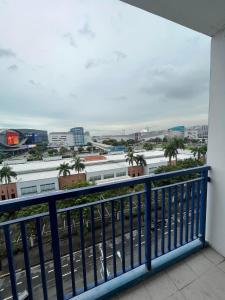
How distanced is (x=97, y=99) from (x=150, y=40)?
315 cm

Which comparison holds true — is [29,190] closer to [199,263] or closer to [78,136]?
[78,136]

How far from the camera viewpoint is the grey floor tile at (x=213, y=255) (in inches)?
62.5

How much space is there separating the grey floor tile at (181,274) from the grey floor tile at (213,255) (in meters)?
0.29

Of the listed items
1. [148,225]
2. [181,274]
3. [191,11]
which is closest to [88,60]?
[191,11]

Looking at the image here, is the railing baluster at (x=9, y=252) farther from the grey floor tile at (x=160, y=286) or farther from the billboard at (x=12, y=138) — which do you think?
the billboard at (x=12, y=138)

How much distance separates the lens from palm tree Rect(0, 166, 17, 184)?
2746 mm

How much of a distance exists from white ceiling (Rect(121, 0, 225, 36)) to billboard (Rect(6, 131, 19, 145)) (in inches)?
83.9

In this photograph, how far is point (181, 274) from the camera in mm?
1455

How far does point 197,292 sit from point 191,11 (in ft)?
7.19

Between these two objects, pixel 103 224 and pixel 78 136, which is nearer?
pixel 103 224

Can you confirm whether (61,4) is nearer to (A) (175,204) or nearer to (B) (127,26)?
(B) (127,26)

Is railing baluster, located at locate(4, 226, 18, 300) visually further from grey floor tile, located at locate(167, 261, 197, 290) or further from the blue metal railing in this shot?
grey floor tile, located at locate(167, 261, 197, 290)

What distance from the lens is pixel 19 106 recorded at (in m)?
3.31

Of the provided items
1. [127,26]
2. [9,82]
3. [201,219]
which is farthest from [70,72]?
[201,219]
